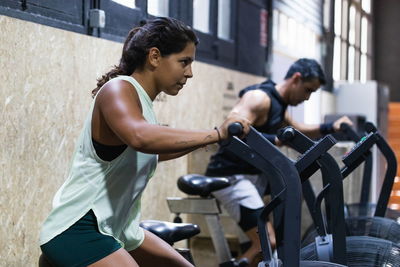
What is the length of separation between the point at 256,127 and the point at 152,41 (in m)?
2.14

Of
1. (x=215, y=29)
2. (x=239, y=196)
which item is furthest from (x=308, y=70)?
(x=215, y=29)

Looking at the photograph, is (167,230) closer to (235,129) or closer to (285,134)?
(285,134)

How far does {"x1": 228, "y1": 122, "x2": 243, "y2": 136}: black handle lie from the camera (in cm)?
201

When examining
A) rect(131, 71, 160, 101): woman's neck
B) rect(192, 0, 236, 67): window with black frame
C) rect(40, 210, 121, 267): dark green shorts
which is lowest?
rect(40, 210, 121, 267): dark green shorts

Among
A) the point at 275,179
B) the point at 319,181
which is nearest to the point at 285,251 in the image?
the point at 275,179

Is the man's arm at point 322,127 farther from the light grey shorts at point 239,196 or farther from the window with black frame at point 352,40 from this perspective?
the window with black frame at point 352,40

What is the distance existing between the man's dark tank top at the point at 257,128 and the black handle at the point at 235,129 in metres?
2.38

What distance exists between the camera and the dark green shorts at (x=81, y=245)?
211cm

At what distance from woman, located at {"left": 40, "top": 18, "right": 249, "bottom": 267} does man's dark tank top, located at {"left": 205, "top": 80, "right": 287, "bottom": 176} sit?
6.85 ft

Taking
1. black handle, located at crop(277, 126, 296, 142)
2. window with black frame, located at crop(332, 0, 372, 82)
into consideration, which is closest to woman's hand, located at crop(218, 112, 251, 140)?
black handle, located at crop(277, 126, 296, 142)

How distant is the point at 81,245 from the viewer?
2121 millimetres

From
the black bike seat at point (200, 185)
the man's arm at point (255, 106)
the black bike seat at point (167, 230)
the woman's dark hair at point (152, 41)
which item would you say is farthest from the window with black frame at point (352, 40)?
the woman's dark hair at point (152, 41)

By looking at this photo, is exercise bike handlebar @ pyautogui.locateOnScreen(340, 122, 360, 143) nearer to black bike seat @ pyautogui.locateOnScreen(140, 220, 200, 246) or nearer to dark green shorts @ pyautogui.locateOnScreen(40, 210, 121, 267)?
black bike seat @ pyautogui.locateOnScreen(140, 220, 200, 246)

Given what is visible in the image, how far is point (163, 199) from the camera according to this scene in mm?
4832
